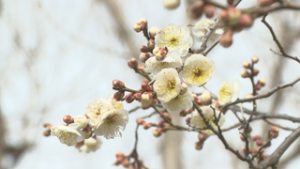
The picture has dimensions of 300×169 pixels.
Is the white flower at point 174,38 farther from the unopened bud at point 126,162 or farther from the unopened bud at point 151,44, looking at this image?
the unopened bud at point 126,162

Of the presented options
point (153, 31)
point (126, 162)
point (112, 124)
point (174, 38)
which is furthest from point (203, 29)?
point (126, 162)

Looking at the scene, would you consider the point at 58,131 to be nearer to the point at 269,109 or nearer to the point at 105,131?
the point at 105,131

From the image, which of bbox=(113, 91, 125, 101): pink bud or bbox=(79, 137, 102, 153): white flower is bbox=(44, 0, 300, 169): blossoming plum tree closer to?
bbox=(113, 91, 125, 101): pink bud

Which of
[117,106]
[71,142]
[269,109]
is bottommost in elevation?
[71,142]

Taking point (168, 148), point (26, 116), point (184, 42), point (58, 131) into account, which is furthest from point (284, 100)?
point (26, 116)

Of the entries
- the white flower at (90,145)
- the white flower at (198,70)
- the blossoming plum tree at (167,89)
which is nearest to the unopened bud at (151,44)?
the blossoming plum tree at (167,89)
